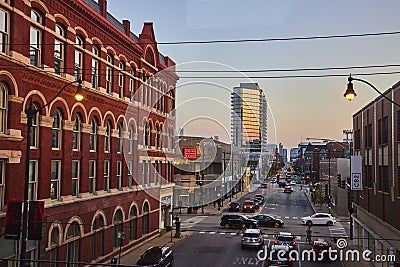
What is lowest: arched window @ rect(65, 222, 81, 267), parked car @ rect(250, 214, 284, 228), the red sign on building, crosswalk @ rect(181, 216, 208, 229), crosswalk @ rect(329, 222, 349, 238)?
crosswalk @ rect(329, 222, 349, 238)

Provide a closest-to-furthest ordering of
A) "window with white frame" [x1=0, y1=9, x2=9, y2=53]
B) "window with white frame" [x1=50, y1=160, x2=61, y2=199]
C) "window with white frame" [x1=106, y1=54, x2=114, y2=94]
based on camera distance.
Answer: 1. "window with white frame" [x1=0, y1=9, x2=9, y2=53]
2. "window with white frame" [x1=50, y1=160, x2=61, y2=199]
3. "window with white frame" [x1=106, y1=54, x2=114, y2=94]

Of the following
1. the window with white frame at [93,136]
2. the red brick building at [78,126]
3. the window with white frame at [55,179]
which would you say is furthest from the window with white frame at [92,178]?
the window with white frame at [55,179]

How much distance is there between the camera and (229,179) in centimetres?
7894

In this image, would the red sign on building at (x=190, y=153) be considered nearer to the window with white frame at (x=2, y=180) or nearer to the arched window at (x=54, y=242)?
the arched window at (x=54, y=242)

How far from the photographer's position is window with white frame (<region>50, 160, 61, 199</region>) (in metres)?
21.9

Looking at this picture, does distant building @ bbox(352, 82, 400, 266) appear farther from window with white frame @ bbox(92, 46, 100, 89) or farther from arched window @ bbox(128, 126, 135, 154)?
arched window @ bbox(128, 126, 135, 154)

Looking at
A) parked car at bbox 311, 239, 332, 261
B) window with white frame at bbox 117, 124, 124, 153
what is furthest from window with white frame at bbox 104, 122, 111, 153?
parked car at bbox 311, 239, 332, 261

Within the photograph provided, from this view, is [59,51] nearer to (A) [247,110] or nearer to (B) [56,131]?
(B) [56,131]

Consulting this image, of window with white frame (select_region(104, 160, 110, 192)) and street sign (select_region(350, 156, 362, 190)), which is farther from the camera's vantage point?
street sign (select_region(350, 156, 362, 190))

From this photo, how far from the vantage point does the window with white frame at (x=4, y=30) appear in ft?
57.8

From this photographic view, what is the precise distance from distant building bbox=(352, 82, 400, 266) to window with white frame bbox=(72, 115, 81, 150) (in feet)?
52.4

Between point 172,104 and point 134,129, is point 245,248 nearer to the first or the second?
point 134,129

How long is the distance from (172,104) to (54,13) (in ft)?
80.0

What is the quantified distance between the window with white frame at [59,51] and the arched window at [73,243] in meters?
7.98
